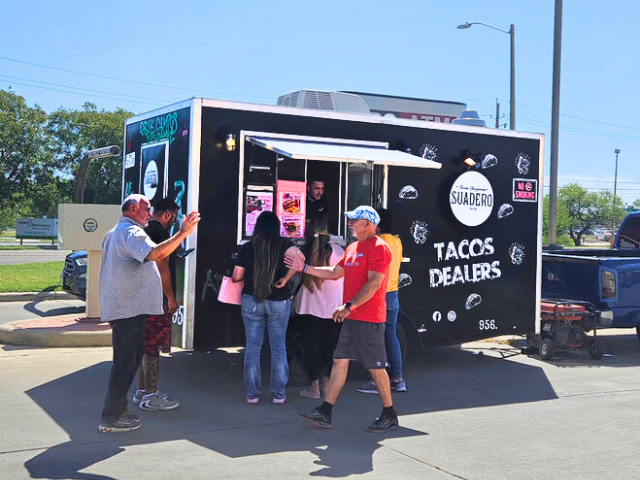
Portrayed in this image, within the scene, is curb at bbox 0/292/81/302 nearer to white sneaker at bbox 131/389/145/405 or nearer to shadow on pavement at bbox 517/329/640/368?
white sneaker at bbox 131/389/145/405

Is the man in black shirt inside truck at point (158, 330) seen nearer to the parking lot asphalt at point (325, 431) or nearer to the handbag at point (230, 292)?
the parking lot asphalt at point (325, 431)

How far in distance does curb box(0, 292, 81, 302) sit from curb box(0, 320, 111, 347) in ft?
15.3

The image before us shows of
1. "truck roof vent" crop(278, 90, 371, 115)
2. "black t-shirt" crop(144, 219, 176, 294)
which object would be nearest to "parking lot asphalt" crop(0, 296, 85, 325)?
"truck roof vent" crop(278, 90, 371, 115)

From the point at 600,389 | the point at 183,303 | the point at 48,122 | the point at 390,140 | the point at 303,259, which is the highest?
the point at 48,122

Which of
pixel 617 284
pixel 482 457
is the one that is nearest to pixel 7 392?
pixel 482 457

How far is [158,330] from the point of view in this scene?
263 inches

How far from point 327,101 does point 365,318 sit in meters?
3.38

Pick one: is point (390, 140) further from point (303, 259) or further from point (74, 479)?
point (74, 479)

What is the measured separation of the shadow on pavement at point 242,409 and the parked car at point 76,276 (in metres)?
4.57

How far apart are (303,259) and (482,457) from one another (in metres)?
2.30

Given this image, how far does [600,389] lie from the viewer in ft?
27.5

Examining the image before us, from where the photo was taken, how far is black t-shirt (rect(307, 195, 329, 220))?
342 inches

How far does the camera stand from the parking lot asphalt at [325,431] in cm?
535

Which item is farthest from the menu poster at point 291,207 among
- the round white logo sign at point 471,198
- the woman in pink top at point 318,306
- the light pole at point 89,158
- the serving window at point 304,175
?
the light pole at point 89,158
